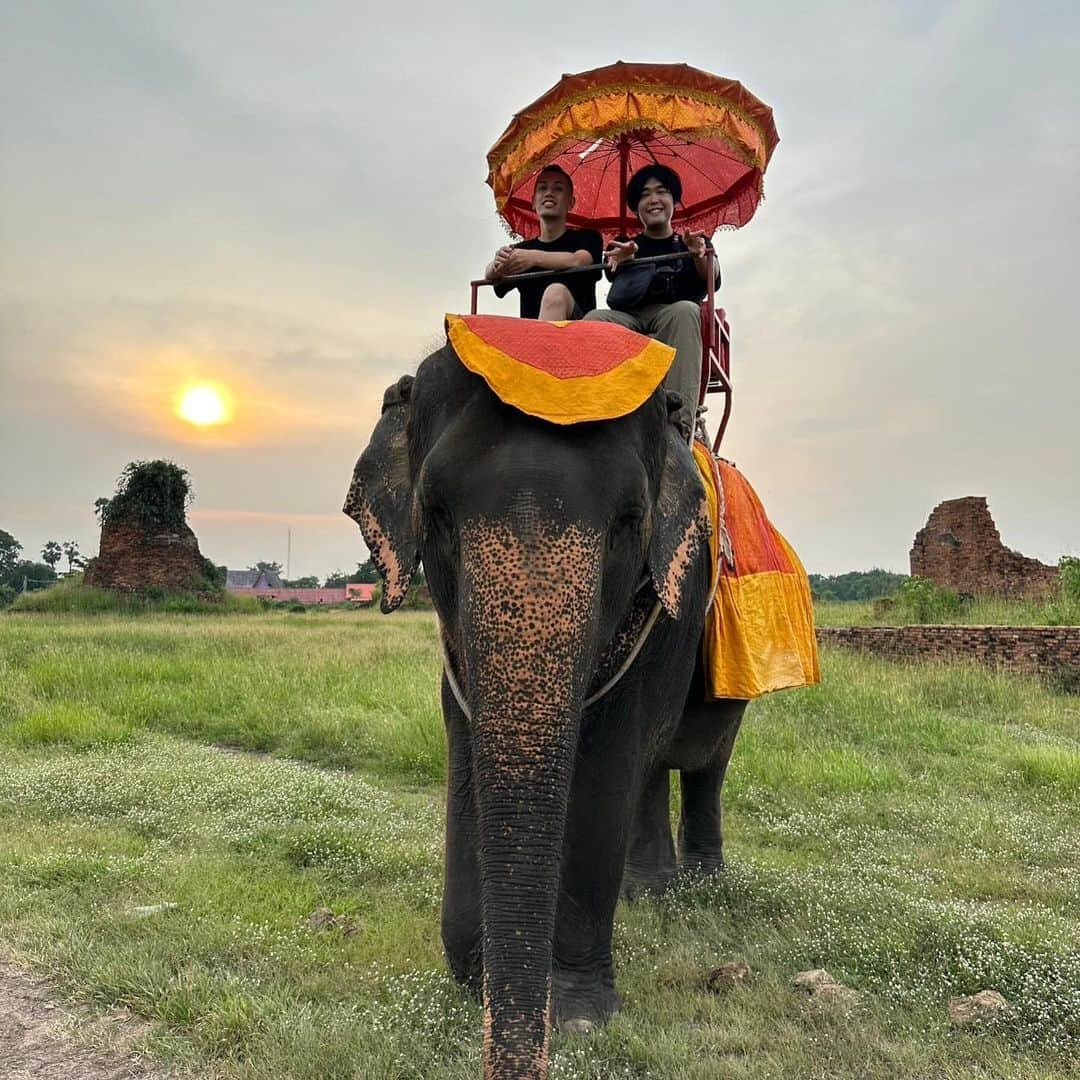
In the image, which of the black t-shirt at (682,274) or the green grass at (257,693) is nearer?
the black t-shirt at (682,274)

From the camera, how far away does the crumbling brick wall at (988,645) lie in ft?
48.9

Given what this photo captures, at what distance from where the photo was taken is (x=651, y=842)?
534 cm

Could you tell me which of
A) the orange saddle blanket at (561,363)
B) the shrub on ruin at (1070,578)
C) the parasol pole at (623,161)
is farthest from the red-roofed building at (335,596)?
the orange saddle blanket at (561,363)

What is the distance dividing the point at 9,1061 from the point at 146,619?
27.8 m

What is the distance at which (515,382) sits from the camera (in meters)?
2.81

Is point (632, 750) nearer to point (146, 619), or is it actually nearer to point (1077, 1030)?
point (1077, 1030)

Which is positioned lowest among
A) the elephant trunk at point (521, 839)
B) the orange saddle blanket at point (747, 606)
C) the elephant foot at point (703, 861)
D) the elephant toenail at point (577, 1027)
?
the elephant toenail at point (577, 1027)

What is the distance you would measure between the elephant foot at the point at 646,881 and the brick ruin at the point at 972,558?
24574 millimetres

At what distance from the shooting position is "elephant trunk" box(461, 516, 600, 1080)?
2.49 meters

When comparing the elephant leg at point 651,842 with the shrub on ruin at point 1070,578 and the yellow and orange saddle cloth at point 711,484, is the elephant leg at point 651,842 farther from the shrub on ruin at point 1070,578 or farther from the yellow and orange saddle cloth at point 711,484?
the shrub on ruin at point 1070,578

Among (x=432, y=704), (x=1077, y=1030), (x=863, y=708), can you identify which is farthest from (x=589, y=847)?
(x=863, y=708)

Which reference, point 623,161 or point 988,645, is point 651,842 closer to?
point 623,161

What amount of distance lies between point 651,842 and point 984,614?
62.1 ft

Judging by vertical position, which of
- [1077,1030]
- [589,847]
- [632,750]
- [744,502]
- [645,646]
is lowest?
[1077,1030]
